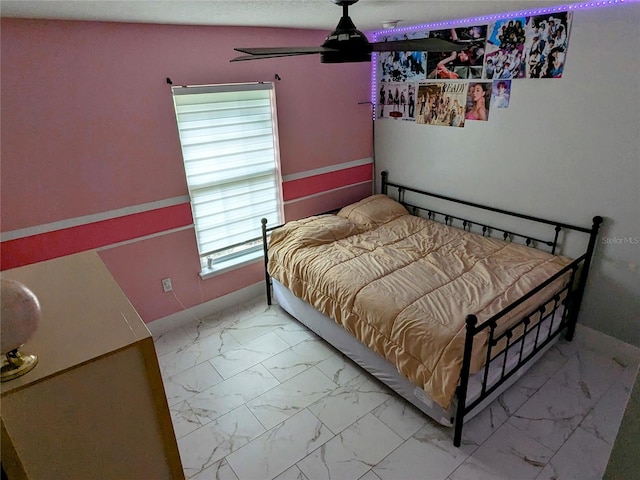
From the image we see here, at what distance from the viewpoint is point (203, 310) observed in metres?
3.43

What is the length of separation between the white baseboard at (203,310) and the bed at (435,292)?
21cm

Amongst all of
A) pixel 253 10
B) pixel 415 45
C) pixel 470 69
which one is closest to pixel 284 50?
pixel 415 45

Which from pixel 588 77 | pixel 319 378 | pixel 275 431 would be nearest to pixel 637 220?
pixel 588 77

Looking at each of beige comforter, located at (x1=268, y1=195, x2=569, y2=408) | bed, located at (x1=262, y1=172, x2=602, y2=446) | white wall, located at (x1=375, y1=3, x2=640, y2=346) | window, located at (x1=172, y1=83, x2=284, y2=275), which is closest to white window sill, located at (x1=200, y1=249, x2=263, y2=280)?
window, located at (x1=172, y1=83, x2=284, y2=275)

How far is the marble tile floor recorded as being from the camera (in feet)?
6.88

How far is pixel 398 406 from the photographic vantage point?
8.08 feet

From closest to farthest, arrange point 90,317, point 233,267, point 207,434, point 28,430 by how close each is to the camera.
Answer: point 28,430
point 90,317
point 207,434
point 233,267

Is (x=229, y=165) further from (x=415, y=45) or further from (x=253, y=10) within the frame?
(x=415, y=45)

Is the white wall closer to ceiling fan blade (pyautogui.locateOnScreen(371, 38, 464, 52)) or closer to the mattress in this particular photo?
the mattress

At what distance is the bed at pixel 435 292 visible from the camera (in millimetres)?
2166

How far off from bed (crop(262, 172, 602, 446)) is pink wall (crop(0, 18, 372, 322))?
32.5 inches

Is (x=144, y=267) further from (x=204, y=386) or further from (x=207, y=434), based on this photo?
(x=207, y=434)

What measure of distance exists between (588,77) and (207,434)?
3.20m

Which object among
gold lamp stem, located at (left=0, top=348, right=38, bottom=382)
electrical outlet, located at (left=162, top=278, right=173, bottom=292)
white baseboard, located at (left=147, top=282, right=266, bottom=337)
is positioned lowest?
white baseboard, located at (left=147, top=282, right=266, bottom=337)
